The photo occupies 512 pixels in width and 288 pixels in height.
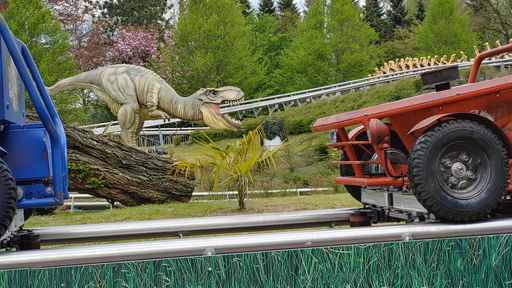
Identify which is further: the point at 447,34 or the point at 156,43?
the point at 156,43

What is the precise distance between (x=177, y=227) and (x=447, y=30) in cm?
3731

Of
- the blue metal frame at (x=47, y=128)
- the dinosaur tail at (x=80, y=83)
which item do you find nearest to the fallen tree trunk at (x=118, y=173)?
the dinosaur tail at (x=80, y=83)

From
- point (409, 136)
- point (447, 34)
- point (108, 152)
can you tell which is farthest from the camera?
point (447, 34)

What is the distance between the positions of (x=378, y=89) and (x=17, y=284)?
89.9ft

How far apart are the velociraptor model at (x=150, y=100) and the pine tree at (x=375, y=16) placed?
3710cm

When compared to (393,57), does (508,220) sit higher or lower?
lower

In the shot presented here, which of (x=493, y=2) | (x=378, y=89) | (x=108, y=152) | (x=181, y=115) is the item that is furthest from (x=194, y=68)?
(x=493, y=2)

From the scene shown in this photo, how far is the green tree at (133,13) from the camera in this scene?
48.6 metres

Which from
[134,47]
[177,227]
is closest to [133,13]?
[134,47]

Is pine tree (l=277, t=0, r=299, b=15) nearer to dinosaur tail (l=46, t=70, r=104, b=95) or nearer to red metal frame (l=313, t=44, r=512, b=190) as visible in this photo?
dinosaur tail (l=46, t=70, r=104, b=95)

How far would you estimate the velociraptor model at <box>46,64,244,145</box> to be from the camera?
48.8ft

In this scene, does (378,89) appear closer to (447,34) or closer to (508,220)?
(447,34)

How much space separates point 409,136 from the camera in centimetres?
361

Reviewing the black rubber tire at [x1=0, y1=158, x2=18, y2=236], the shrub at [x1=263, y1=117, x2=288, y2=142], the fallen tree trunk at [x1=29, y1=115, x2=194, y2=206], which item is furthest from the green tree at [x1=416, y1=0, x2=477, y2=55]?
the black rubber tire at [x1=0, y1=158, x2=18, y2=236]
